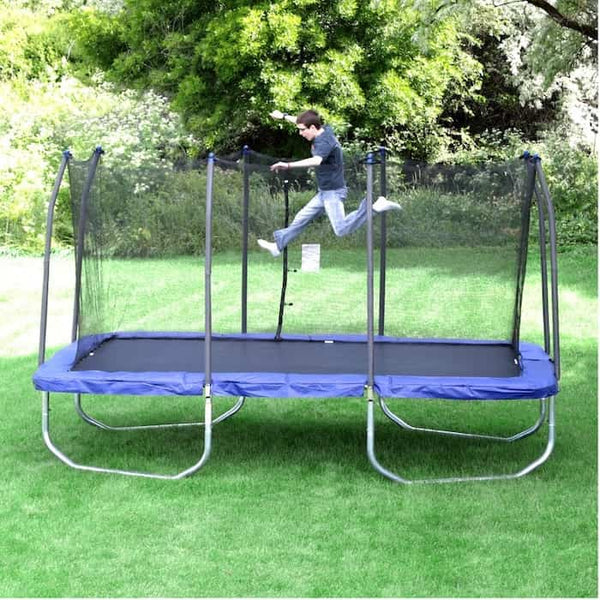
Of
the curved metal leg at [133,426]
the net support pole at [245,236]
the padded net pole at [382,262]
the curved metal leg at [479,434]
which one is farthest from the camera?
the net support pole at [245,236]

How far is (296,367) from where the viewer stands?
16.4 feet

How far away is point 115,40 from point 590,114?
7242 millimetres

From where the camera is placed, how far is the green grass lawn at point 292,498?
11.4 ft

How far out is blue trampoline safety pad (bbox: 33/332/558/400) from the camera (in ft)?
14.4

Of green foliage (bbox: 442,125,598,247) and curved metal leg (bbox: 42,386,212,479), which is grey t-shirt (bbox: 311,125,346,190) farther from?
green foliage (bbox: 442,125,598,247)

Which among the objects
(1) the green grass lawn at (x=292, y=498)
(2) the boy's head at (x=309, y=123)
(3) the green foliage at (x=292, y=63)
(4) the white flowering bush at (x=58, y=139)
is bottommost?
(1) the green grass lawn at (x=292, y=498)

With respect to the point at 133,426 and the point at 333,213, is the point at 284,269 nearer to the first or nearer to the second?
the point at 333,213

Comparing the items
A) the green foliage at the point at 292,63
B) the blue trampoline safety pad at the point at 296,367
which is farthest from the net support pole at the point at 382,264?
the green foliage at the point at 292,63

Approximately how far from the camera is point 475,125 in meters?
17.4

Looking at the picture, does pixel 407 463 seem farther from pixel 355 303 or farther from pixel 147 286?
pixel 147 286

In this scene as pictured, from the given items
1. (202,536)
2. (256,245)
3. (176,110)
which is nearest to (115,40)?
(176,110)

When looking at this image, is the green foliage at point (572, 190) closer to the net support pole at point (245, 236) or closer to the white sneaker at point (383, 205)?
the net support pole at point (245, 236)

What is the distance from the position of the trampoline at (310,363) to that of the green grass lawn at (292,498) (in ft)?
0.41

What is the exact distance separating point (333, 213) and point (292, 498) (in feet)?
5.07
